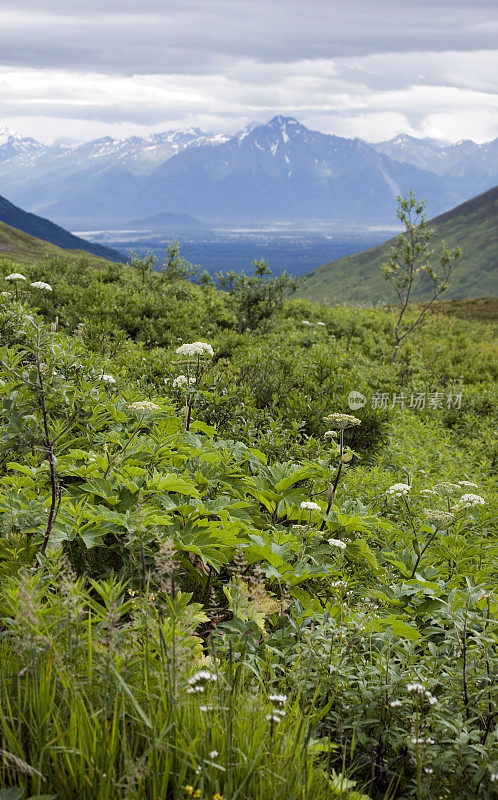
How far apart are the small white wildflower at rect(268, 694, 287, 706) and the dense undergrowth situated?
0.01 meters

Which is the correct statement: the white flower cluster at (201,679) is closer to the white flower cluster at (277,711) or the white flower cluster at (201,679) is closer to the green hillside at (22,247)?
the white flower cluster at (277,711)

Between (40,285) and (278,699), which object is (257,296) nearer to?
(40,285)

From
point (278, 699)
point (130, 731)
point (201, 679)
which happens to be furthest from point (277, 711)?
point (130, 731)

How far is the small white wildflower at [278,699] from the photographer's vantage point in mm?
2312

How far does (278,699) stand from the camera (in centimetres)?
235

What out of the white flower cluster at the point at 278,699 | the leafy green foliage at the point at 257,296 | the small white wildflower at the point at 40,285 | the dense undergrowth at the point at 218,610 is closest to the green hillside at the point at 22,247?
the leafy green foliage at the point at 257,296

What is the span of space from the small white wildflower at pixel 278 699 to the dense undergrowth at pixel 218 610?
14 mm

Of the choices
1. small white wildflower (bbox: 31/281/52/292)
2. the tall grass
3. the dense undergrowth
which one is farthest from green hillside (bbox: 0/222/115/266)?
the tall grass

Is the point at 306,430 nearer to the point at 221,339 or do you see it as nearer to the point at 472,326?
the point at 221,339

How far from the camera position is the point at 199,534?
3.85 meters

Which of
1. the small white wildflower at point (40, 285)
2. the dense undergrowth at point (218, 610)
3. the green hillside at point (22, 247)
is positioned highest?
the green hillside at point (22, 247)

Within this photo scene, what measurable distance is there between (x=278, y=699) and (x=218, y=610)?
4.75 feet

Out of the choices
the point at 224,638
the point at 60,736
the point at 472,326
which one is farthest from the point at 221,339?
the point at 472,326

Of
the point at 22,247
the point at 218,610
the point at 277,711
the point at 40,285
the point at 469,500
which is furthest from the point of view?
the point at 22,247
